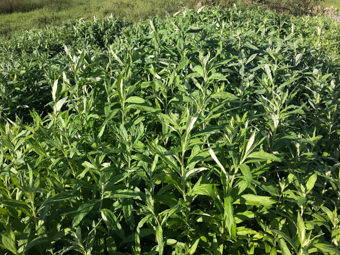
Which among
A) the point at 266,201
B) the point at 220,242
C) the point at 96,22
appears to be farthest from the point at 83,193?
the point at 96,22

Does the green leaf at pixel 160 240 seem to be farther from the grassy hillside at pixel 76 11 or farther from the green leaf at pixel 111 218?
the grassy hillside at pixel 76 11

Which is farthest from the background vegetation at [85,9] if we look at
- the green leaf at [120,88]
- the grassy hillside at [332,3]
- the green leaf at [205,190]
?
the green leaf at [205,190]

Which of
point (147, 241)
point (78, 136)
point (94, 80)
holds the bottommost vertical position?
point (147, 241)

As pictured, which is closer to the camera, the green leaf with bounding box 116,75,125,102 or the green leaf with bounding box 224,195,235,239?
the green leaf with bounding box 224,195,235,239

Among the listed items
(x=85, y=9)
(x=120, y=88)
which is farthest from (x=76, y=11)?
(x=120, y=88)

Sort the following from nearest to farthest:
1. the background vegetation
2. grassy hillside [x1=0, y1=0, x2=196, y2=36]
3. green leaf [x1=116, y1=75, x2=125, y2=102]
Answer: green leaf [x1=116, y1=75, x2=125, y2=102] < grassy hillside [x1=0, y1=0, x2=196, y2=36] < the background vegetation

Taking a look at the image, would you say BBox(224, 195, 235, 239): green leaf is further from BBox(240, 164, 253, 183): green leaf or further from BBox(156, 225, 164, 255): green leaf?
BBox(156, 225, 164, 255): green leaf

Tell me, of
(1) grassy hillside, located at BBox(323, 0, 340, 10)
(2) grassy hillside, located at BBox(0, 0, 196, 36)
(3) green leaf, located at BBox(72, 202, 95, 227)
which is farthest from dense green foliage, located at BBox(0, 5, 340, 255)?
(1) grassy hillside, located at BBox(323, 0, 340, 10)

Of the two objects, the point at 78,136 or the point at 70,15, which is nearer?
the point at 78,136

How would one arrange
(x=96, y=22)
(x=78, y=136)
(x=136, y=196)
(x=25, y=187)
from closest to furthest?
(x=25, y=187)
(x=136, y=196)
(x=78, y=136)
(x=96, y=22)

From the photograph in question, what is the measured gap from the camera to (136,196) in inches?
54.4

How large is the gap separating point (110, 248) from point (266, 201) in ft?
3.02

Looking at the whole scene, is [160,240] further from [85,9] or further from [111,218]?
[85,9]

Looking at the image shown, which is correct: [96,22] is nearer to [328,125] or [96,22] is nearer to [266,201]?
[328,125]
